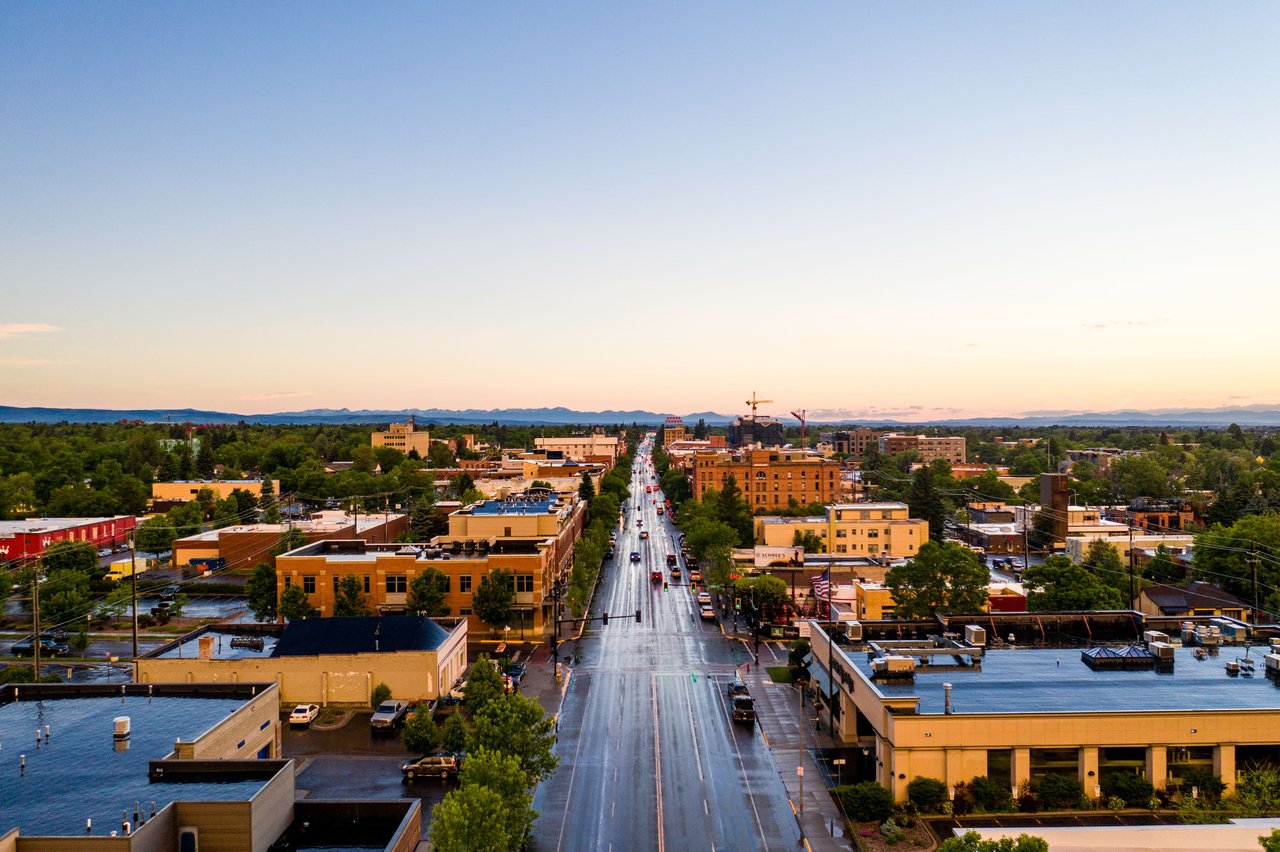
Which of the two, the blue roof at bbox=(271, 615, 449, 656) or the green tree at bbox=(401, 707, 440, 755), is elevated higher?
the blue roof at bbox=(271, 615, 449, 656)

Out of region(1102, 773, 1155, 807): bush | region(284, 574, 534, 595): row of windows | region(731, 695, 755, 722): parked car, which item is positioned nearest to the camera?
region(1102, 773, 1155, 807): bush

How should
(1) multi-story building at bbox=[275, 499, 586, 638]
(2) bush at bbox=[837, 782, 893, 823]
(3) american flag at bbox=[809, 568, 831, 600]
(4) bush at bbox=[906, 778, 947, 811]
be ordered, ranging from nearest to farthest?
(2) bush at bbox=[837, 782, 893, 823]
(4) bush at bbox=[906, 778, 947, 811]
(1) multi-story building at bbox=[275, 499, 586, 638]
(3) american flag at bbox=[809, 568, 831, 600]

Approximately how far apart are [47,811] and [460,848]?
11.4 m

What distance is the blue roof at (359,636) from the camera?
44500 mm

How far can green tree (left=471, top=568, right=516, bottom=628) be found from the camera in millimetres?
56875

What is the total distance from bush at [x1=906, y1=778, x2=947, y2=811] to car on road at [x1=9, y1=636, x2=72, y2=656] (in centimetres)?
5475

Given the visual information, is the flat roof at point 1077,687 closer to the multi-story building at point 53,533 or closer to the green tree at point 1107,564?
the green tree at point 1107,564

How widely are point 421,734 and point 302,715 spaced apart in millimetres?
9260

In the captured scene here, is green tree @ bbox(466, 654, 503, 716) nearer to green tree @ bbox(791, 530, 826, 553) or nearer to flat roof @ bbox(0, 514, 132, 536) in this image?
green tree @ bbox(791, 530, 826, 553)

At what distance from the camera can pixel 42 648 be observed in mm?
56312

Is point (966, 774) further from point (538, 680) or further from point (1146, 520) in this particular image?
point (1146, 520)

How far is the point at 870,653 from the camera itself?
135 feet

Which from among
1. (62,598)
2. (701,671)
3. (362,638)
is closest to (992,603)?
(701,671)

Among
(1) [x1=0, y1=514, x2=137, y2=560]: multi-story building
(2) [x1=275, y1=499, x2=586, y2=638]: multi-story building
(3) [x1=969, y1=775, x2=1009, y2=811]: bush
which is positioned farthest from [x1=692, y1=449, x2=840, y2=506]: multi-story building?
(3) [x1=969, y1=775, x2=1009, y2=811]: bush
